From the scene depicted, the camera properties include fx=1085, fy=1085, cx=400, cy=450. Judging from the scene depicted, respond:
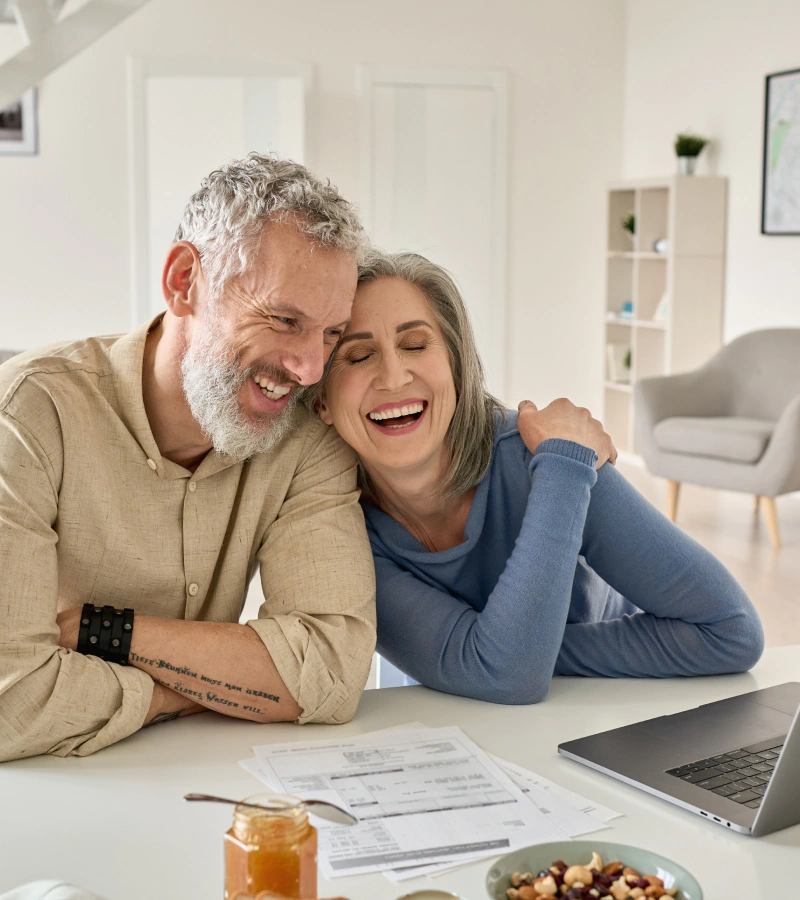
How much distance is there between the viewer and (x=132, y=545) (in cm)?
145

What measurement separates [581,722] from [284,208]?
767mm

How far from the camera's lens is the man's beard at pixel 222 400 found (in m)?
1.46

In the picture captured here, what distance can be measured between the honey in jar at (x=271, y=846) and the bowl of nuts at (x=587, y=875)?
193 mm

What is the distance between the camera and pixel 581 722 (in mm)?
1369

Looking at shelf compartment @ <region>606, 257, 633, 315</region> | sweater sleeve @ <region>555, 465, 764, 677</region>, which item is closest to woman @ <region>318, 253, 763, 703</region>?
sweater sleeve @ <region>555, 465, 764, 677</region>

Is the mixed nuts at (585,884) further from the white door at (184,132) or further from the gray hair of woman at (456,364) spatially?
the white door at (184,132)

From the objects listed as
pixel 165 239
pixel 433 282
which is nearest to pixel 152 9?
pixel 165 239

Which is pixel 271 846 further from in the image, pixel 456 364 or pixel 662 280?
pixel 662 280

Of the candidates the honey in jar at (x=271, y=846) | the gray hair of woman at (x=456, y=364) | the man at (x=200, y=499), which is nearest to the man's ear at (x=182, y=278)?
the man at (x=200, y=499)

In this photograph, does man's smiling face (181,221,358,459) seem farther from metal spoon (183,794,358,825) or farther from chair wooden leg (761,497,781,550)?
chair wooden leg (761,497,781,550)

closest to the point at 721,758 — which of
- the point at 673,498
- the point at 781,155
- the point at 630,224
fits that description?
the point at 673,498

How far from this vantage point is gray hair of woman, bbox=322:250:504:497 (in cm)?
167

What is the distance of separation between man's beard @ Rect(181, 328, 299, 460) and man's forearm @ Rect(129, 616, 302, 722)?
26cm

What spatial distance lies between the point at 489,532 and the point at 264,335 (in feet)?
1.62
